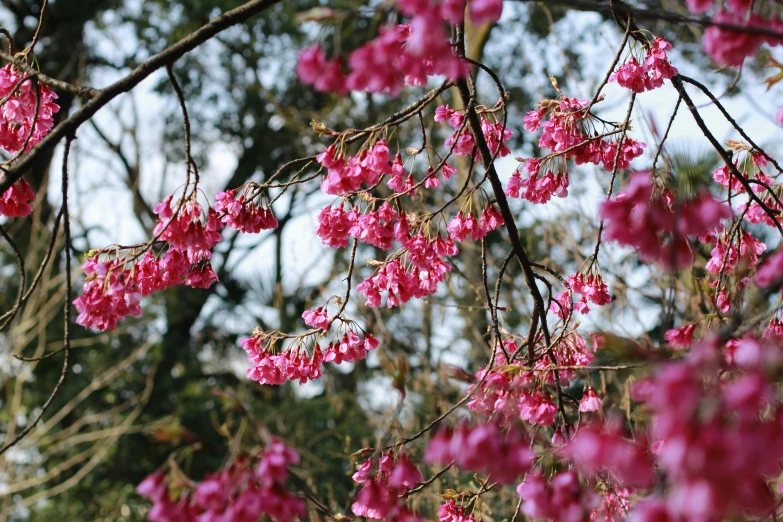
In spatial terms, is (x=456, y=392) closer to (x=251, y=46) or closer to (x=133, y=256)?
(x=133, y=256)

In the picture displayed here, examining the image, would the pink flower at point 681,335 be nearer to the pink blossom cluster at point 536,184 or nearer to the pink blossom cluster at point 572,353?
the pink blossom cluster at point 572,353

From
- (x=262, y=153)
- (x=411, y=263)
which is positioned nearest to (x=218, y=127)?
(x=262, y=153)

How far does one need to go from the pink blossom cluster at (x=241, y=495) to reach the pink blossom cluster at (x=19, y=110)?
1067 millimetres

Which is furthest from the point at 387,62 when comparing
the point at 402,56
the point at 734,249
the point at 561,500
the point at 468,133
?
the point at 734,249

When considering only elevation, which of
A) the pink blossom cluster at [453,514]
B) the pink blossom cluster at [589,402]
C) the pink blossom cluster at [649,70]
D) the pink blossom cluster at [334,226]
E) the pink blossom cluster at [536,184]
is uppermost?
the pink blossom cluster at [649,70]

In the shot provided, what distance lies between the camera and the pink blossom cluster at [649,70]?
76.9 inches

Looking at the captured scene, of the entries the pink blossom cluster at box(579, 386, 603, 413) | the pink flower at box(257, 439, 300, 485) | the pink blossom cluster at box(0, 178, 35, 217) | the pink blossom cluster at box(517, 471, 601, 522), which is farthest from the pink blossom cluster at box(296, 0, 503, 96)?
the pink blossom cluster at box(579, 386, 603, 413)

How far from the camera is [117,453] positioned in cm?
783

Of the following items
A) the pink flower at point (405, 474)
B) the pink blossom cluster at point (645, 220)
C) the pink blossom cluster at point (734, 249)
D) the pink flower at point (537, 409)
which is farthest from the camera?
the pink blossom cluster at point (734, 249)

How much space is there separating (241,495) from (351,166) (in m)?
0.81

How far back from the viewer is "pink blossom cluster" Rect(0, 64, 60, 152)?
1.74 metres

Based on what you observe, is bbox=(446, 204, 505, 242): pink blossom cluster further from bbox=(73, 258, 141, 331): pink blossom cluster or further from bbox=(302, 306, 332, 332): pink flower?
bbox=(73, 258, 141, 331): pink blossom cluster

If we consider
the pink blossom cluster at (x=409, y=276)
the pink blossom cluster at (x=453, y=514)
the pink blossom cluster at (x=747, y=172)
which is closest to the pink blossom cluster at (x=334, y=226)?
the pink blossom cluster at (x=409, y=276)

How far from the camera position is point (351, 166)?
1.60m
